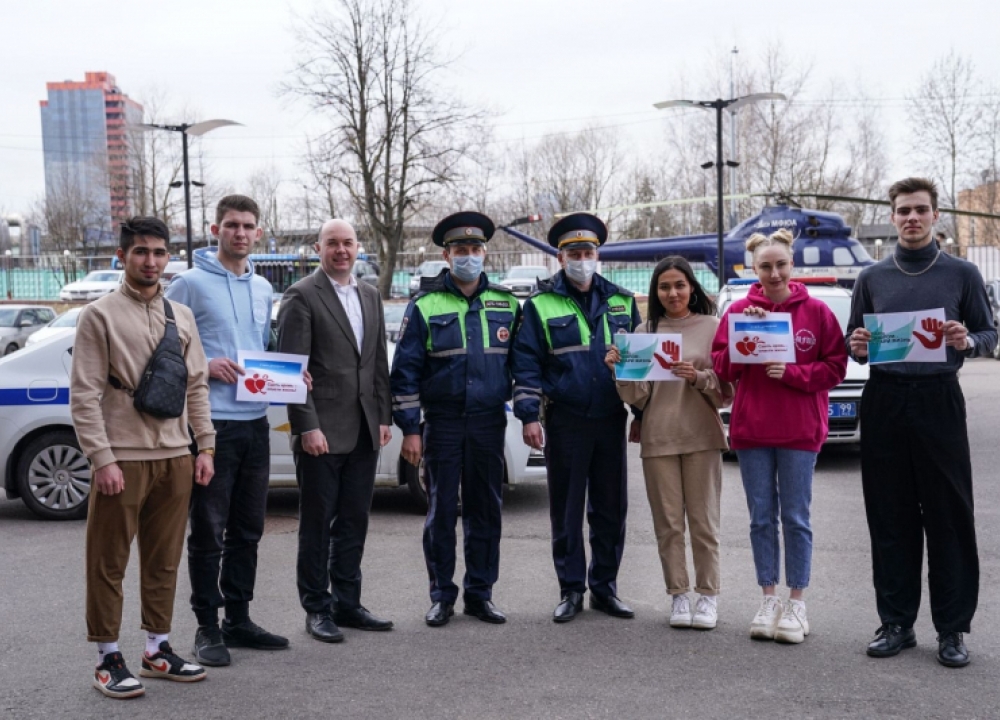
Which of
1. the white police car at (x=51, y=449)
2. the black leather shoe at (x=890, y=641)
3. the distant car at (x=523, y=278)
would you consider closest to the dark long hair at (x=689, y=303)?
the black leather shoe at (x=890, y=641)

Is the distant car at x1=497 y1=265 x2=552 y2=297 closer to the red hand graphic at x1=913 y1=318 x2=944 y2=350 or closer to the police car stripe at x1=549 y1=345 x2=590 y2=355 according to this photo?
the police car stripe at x1=549 y1=345 x2=590 y2=355

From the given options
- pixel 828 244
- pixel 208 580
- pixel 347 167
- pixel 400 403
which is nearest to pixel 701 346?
pixel 400 403

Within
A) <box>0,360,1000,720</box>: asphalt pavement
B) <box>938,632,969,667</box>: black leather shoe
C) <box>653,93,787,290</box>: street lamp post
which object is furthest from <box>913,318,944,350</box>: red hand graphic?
<box>653,93,787,290</box>: street lamp post

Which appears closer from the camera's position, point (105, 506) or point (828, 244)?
point (105, 506)

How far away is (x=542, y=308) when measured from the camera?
603cm

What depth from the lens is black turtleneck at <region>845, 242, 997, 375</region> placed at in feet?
17.2

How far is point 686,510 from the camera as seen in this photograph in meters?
5.95

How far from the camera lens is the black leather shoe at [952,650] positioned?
5.04 m

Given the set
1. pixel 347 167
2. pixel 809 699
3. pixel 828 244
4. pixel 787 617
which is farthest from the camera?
pixel 347 167

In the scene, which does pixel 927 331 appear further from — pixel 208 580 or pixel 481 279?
pixel 208 580

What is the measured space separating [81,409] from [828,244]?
70.0 feet

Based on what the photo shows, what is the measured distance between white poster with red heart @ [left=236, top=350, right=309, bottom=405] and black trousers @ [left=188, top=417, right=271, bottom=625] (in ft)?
0.57

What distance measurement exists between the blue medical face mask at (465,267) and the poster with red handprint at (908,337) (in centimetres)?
209

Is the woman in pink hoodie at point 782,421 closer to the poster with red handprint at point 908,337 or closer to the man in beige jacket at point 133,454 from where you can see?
the poster with red handprint at point 908,337
